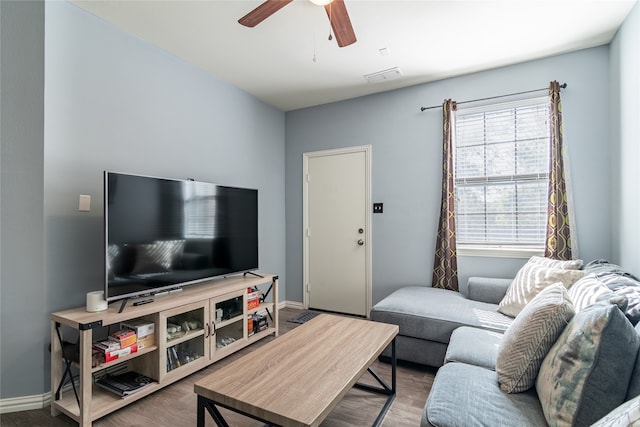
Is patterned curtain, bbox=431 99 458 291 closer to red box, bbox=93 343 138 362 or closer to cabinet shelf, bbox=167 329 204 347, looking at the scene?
cabinet shelf, bbox=167 329 204 347

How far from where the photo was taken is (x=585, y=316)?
3.91ft

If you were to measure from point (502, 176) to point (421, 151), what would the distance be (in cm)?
84

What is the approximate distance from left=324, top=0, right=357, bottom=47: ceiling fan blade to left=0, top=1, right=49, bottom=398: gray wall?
1.87 m

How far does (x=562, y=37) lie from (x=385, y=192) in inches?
79.6

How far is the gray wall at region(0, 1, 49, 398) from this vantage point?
1922mm

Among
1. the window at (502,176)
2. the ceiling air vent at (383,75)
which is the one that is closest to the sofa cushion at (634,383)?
the window at (502,176)

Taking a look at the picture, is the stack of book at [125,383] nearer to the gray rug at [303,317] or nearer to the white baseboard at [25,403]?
the white baseboard at [25,403]

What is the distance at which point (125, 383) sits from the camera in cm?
204

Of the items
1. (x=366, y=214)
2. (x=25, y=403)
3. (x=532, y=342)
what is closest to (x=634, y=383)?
(x=532, y=342)

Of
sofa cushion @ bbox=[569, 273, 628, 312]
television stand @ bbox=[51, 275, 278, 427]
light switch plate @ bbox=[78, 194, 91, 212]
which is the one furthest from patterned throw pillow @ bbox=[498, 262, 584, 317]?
light switch plate @ bbox=[78, 194, 91, 212]

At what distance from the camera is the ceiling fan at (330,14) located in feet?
5.82

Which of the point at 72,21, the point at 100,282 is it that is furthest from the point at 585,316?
the point at 72,21

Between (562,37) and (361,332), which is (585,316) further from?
(562,37)

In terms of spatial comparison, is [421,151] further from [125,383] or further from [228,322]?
[125,383]
